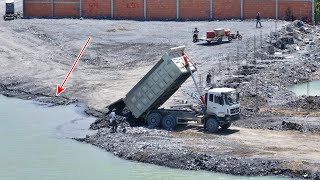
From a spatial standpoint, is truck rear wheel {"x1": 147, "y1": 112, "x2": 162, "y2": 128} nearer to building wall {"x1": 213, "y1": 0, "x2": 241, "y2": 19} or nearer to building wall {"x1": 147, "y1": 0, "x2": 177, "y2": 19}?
building wall {"x1": 213, "y1": 0, "x2": 241, "y2": 19}

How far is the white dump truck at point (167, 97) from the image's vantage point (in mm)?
42625

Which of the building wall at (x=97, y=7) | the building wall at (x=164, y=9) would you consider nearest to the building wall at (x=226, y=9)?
the building wall at (x=164, y=9)

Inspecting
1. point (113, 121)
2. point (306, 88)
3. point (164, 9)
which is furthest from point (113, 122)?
point (164, 9)

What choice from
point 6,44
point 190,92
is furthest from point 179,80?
point 6,44

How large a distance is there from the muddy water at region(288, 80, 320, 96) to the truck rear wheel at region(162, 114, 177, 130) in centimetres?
1272

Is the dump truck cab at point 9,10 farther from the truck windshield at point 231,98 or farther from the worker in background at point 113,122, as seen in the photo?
the truck windshield at point 231,98

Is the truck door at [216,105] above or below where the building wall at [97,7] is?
below

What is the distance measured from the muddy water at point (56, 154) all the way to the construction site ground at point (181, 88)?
31.6 inches

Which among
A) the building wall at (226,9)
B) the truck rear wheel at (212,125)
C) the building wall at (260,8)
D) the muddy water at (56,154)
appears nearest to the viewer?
the muddy water at (56,154)

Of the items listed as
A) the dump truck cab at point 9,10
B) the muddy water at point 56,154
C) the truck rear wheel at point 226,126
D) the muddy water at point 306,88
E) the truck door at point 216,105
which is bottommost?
the muddy water at point 56,154

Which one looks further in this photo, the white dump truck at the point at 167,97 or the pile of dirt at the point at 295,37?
the pile of dirt at the point at 295,37

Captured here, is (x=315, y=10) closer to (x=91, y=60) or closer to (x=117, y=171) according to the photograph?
(x=91, y=60)

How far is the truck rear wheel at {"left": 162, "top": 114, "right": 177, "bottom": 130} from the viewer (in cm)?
4403

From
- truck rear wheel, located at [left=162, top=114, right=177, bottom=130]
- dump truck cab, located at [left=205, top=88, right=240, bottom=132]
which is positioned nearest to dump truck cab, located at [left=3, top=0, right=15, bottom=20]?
truck rear wheel, located at [left=162, top=114, right=177, bottom=130]
